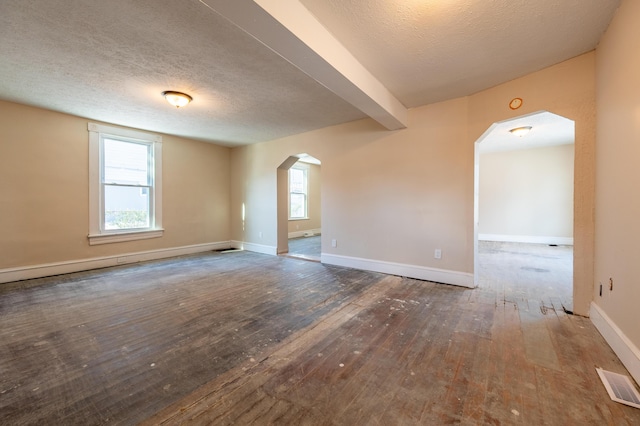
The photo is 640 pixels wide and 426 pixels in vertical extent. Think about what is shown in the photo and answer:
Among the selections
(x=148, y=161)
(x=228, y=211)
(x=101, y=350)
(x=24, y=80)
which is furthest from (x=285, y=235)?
(x=24, y=80)

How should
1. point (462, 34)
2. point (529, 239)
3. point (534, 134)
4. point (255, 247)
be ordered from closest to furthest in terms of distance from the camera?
point (462, 34) < point (534, 134) < point (255, 247) < point (529, 239)

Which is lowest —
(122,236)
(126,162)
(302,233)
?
(302,233)

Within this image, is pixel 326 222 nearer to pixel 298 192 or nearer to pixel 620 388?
Answer: pixel 620 388

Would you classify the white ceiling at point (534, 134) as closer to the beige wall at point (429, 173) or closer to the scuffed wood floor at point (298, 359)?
the beige wall at point (429, 173)

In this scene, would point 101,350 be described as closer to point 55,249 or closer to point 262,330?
point 262,330

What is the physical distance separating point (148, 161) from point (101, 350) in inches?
168

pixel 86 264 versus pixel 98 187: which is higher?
pixel 98 187

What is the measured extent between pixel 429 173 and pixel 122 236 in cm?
548

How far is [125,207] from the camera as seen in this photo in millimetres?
4988

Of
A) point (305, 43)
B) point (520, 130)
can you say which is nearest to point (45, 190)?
point (305, 43)

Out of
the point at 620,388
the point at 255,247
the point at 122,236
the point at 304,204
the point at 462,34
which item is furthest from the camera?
the point at 304,204

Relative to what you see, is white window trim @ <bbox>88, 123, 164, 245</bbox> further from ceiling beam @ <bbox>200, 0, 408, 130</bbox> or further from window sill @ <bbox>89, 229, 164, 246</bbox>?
ceiling beam @ <bbox>200, 0, 408, 130</bbox>

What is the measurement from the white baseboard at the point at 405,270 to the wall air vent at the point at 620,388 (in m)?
1.77

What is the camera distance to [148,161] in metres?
5.31
